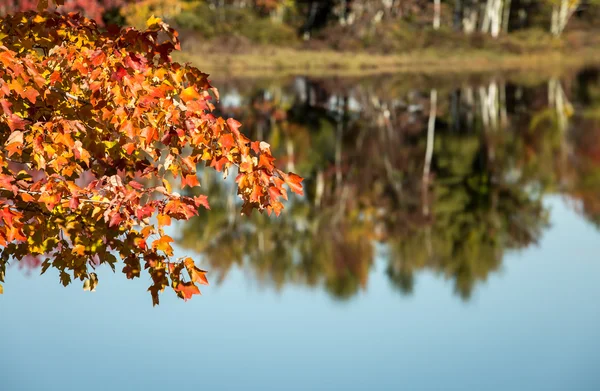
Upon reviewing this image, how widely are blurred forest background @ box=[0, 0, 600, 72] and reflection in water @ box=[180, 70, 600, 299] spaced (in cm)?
1538

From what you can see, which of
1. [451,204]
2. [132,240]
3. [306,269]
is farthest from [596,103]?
[132,240]

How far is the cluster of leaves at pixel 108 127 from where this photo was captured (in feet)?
15.9

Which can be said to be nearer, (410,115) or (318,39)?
(410,115)

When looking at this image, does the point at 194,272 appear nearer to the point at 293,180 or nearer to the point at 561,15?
the point at 293,180

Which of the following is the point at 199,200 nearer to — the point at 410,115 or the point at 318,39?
the point at 410,115

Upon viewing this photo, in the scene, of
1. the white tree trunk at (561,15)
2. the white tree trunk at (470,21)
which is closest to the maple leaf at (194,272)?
the white tree trunk at (470,21)

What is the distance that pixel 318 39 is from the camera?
5678cm

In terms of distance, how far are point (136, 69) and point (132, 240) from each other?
1307mm

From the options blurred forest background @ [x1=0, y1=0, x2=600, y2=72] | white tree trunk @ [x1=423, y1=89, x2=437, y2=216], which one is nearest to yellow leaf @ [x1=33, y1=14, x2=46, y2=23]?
white tree trunk @ [x1=423, y1=89, x2=437, y2=216]

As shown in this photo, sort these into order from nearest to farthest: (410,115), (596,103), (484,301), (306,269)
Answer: (484,301) < (306,269) < (410,115) < (596,103)

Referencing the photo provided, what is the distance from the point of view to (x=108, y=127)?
5215 mm

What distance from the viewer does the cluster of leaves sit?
4.84 m

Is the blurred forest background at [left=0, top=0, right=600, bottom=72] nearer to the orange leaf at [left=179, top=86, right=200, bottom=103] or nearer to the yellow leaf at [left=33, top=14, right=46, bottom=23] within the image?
the yellow leaf at [left=33, top=14, right=46, bottom=23]

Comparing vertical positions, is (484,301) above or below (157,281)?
below
